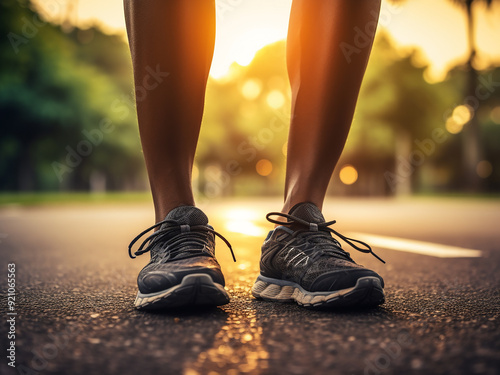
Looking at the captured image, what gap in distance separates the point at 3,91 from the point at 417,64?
674 inches

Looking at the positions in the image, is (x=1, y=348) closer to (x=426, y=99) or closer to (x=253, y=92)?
(x=426, y=99)

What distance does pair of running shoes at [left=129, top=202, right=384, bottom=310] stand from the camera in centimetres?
137

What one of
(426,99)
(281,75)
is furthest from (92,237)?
(281,75)

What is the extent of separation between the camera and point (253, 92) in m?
30.4

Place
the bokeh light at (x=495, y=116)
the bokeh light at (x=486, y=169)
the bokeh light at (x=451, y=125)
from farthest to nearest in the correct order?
the bokeh light at (x=486, y=169)
the bokeh light at (x=495, y=116)
the bokeh light at (x=451, y=125)

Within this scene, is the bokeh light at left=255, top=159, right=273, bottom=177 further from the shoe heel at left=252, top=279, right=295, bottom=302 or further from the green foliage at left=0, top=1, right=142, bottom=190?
the shoe heel at left=252, top=279, right=295, bottom=302

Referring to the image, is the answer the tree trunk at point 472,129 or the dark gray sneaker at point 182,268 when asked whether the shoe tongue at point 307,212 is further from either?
the tree trunk at point 472,129

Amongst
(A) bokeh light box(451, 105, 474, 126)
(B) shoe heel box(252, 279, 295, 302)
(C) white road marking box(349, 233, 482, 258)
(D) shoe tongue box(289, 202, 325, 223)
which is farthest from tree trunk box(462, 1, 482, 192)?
(B) shoe heel box(252, 279, 295, 302)

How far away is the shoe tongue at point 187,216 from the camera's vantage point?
1.59 metres

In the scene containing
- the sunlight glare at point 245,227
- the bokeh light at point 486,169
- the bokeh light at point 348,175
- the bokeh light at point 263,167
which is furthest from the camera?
the bokeh light at point 486,169

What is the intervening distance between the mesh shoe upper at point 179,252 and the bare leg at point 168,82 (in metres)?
0.07

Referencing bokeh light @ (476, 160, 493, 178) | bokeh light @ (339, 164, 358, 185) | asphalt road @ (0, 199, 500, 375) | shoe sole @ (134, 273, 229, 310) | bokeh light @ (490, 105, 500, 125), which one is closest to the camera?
asphalt road @ (0, 199, 500, 375)

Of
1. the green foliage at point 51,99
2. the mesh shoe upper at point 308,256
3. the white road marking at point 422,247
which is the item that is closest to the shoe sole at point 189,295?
the mesh shoe upper at point 308,256

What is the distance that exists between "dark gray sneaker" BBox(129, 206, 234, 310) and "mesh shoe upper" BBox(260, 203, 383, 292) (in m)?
0.20
